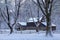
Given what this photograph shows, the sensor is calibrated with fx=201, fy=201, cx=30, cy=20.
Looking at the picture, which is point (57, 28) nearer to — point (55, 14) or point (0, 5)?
point (55, 14)

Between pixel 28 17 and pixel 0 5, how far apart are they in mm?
6309

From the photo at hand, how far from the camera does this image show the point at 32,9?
31594 mm

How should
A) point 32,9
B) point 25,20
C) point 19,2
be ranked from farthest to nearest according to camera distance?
point 25,20 < point 32,9 < point 19,2

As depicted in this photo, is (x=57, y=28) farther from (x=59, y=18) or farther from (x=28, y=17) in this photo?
(x=28, y=17)

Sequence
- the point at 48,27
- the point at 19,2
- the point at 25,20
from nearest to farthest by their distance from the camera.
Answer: the point at 48,27
the point at 19,2
the point at 25,20

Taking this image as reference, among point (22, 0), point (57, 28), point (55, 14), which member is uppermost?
point (22, 0)

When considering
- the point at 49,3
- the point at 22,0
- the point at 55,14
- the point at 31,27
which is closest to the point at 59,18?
the point at 55,14

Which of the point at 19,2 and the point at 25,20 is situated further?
the point at 25,20

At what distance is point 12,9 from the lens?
3012 cm

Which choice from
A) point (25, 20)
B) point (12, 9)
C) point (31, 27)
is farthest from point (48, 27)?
point (25, 20)

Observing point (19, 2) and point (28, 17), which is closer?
point (19, 2)

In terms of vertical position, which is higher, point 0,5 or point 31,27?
point 0,5

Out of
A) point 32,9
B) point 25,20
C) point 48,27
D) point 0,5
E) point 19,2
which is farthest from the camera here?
point 25,20

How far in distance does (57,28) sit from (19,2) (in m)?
10.0
